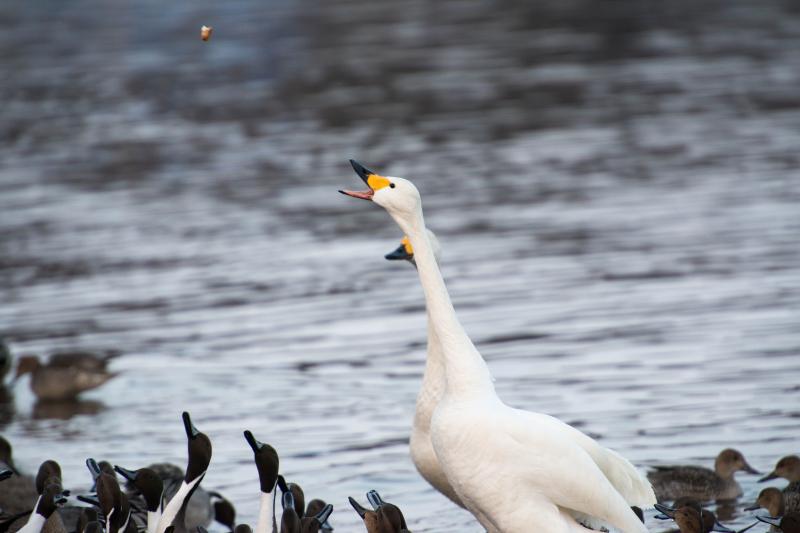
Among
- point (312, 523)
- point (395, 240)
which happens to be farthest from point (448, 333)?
point (395, 240)

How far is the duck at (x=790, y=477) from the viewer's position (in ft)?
28.8

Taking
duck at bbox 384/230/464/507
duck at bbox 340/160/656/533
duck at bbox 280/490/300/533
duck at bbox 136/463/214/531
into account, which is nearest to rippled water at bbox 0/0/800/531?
duck at bbox 136/463/214/531

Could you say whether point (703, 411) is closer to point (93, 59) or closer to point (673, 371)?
point (673, 371)

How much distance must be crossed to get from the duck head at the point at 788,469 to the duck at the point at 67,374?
5.37m

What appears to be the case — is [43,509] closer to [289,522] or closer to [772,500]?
[289,522]

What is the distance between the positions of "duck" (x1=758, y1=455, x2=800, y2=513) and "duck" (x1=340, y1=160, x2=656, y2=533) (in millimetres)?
1741

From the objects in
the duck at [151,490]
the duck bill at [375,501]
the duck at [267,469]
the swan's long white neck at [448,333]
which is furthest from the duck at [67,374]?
the swan's long white neck at [448,333]

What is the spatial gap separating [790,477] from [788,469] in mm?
66

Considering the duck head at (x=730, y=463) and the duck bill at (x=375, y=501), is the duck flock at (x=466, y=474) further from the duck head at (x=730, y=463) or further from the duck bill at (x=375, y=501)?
the duck head at (x=730, y=463)

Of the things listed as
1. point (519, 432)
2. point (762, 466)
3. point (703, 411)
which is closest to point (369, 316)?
point (703, 411)

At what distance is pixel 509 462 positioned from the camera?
23.4 feet

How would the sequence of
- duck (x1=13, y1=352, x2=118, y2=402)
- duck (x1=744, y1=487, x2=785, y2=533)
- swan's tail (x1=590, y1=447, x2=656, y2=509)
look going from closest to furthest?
swan's tail (x1=590, y1=447, x2=656, y2=509), duck (x1=744, y1=487, x2=785, y2=533), duck (x1=13, y1=352, x2=118, y2=402)

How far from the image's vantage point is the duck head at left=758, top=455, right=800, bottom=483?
916 centimetres

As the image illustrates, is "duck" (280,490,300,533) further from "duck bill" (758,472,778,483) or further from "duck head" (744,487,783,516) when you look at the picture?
"duck bill" (758,472,778,483)
